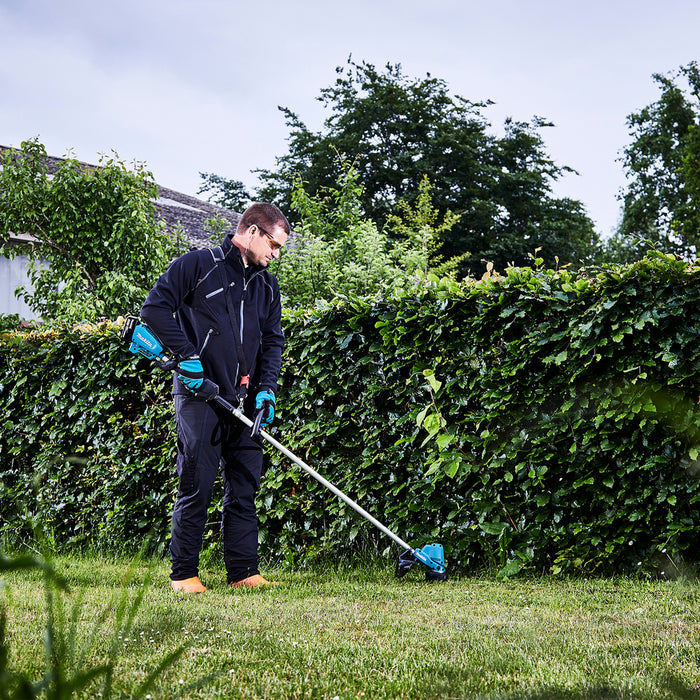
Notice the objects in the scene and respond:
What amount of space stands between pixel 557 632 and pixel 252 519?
2.22 meters

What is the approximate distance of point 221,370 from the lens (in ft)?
14.8

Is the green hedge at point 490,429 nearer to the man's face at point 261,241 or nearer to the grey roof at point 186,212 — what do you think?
the man's face at point 261,241

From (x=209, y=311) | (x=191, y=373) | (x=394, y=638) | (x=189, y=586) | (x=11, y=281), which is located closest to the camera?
(x=394, y=638)

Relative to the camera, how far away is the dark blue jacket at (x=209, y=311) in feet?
14.4

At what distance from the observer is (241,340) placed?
4.59 metres

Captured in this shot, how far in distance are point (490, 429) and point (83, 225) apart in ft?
23.9

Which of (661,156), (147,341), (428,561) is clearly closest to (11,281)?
(147,341)

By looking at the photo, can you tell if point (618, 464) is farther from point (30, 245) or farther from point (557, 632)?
point (30, 245)

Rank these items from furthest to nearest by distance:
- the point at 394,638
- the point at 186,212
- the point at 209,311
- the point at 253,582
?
the point at 186,212
the point at 253,582
the point at 209,311
the point at 394,638

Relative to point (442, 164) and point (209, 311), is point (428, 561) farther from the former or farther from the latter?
point (442, 164)

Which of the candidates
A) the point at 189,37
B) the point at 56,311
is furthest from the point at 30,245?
the point at 189,37

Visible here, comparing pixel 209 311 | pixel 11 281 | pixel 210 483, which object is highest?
pixel 11 281

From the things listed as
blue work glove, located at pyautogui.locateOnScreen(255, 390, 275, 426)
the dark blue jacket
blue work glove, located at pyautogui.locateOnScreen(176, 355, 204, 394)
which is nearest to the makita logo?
the dark blue jacket

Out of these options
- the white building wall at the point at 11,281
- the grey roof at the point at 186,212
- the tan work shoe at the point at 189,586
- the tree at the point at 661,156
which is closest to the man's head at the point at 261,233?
the tan work shoe at the point at 189,586
